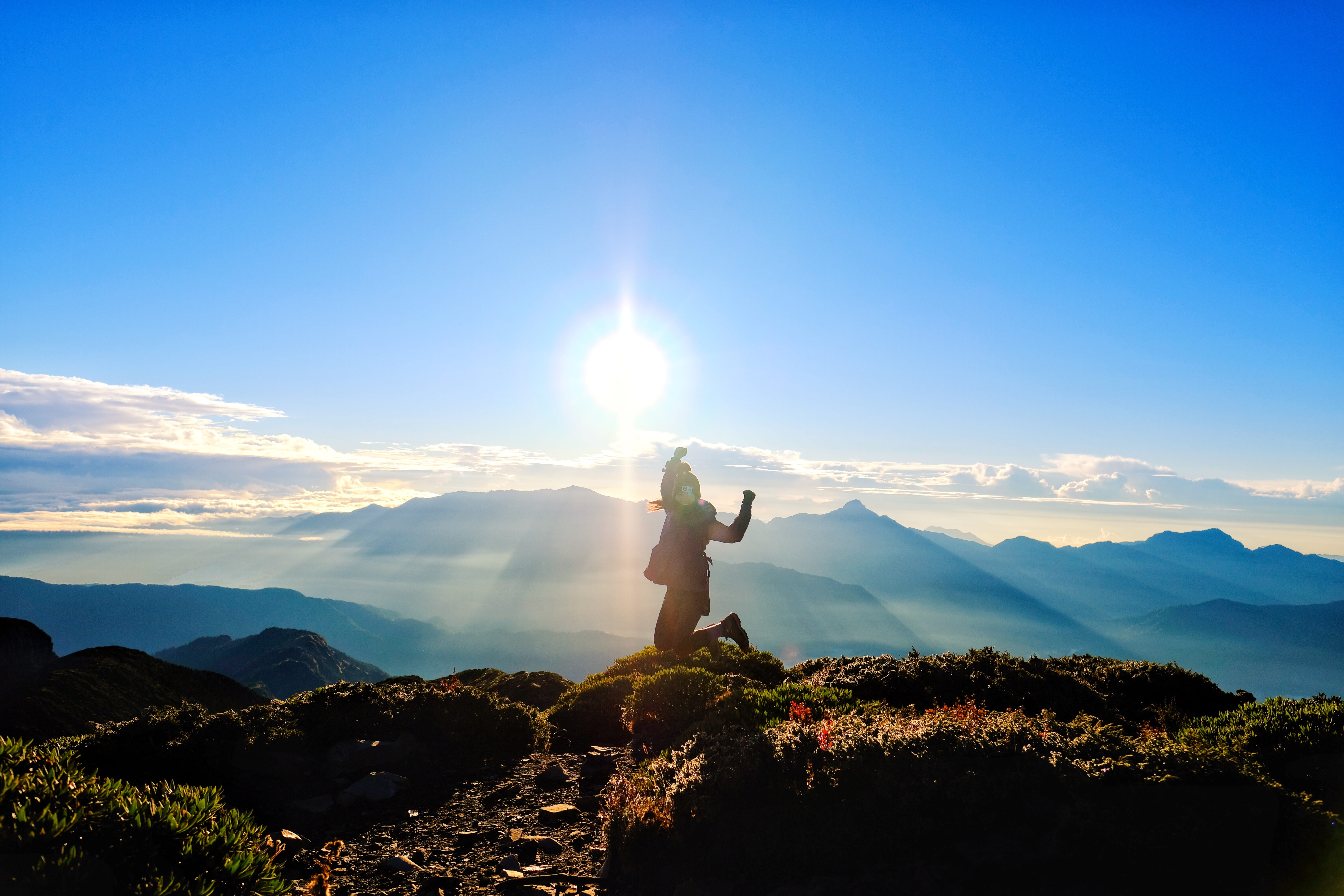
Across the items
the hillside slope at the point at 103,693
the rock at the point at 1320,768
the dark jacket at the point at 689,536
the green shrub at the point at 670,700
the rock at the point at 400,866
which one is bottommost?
the hillside slope at the point at 103,693

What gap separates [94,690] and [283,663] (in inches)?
4417

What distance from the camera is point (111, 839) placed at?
3.63 metres

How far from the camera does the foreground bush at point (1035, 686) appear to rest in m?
10.6

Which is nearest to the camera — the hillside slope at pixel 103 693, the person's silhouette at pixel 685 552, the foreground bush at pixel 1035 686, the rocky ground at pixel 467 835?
the rocky ground at pixel 467 835

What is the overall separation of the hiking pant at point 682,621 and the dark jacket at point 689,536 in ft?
0.72

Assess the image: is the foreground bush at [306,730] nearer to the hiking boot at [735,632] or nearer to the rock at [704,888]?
the hiking boot at [735,632]

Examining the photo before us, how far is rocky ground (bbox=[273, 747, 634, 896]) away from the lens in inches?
226

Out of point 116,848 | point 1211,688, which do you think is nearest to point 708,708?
point 116,848

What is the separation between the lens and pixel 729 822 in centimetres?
545

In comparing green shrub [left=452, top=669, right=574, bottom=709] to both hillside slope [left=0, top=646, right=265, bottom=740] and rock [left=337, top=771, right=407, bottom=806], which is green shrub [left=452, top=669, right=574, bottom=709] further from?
hillside slope [left=0, top=646, right=265, bottom=740]

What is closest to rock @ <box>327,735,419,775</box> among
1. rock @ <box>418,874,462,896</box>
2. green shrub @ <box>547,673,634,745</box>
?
green shrub @ <box>547,673,634,745</box>

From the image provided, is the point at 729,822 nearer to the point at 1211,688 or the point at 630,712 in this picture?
the point at 630,712

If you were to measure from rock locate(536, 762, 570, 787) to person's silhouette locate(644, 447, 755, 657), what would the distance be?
18.8 feet

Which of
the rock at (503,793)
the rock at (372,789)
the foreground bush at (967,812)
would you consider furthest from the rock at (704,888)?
the rock at (372,789)
